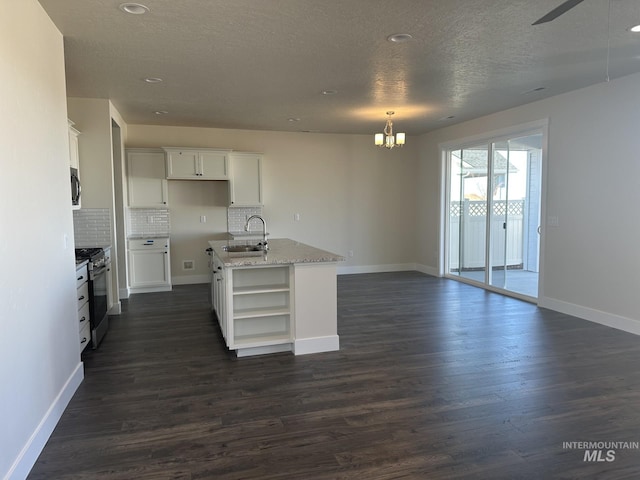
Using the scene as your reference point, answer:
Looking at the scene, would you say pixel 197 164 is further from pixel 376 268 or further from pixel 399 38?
pixel 399 38

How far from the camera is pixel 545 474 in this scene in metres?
2.14

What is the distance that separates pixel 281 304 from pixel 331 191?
14.2ft

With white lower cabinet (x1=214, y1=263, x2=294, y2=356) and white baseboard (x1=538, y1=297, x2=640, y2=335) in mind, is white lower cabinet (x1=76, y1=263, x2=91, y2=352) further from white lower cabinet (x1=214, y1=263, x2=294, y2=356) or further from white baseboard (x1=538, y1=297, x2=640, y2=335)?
white baseboard (x1=538, y1=297, x2=640, y2=335)

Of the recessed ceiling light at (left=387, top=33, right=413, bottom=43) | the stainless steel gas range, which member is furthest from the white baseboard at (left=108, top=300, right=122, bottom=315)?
the recessed ceiling light at (left=387, top=33, right=413, bottom=43)

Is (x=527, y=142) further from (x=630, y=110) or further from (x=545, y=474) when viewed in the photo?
(x=545, y=474)

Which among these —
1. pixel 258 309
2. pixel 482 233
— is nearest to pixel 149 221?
pixel 258 309

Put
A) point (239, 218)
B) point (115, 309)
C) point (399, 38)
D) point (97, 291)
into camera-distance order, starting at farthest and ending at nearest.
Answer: point (239, 218) → point (115, 309) → point (97, 291) → point (399, 38)

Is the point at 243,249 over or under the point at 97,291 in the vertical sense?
over

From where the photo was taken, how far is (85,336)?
3.82m

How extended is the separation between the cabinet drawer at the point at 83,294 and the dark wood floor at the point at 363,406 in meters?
0.50

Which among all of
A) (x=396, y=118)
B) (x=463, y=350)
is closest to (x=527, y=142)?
(x=396, y=118)

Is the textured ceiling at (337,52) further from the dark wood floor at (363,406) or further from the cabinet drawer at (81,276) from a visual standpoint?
the dark wood floor at (363,406)

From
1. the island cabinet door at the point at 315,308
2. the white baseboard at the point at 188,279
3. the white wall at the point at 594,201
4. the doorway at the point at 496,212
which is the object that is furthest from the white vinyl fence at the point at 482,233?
the white baseboard at the point at 188,279

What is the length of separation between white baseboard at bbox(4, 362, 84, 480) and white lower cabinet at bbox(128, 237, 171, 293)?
3.51m
